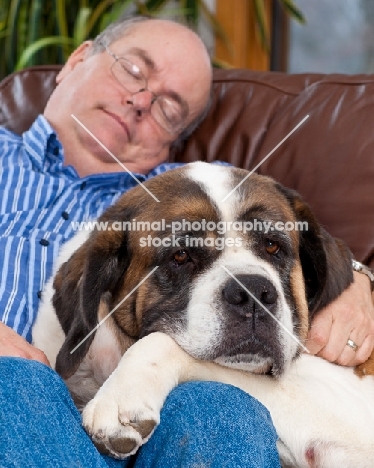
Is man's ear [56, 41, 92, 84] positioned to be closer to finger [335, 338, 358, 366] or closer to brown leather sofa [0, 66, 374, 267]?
brown leather sofa [0, 66, 374, 267]

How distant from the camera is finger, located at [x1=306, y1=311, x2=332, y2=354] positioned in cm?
158

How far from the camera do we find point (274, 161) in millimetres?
2283

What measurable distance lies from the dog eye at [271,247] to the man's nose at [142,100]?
0.99 m

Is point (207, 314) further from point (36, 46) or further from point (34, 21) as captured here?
point (34, 21)

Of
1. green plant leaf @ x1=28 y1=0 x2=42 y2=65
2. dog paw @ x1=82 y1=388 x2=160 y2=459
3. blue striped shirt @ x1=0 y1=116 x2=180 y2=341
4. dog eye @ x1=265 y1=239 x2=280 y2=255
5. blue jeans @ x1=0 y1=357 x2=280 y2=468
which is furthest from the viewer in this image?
green plant leaf @ x1=28 y1=0 x2=42 y2=65

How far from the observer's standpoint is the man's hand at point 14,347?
4.68 feet

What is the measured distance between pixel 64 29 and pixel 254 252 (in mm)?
3111

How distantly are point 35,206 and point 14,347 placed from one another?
0.79 metres

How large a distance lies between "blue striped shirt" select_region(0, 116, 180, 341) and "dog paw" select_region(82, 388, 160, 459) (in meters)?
0.67

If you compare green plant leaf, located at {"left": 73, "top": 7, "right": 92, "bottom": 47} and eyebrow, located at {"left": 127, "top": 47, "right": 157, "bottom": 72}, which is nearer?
eyebrow, located at {"left": 127, "top": 47, "right": 157, "bottom": 72}

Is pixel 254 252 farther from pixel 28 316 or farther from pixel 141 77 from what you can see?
pixel 141 77

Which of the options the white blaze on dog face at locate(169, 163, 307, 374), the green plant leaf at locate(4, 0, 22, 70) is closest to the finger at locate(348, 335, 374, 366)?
the white blaze on dog face at locate(169, 163, 307, 374)

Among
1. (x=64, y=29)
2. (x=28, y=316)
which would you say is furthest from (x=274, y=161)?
(x=64, y=29)

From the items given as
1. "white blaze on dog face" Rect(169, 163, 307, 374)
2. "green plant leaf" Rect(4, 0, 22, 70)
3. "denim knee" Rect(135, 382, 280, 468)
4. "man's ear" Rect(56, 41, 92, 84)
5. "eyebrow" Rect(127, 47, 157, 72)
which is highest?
"eyebrow" Rect(127, 47, 157, 72)
